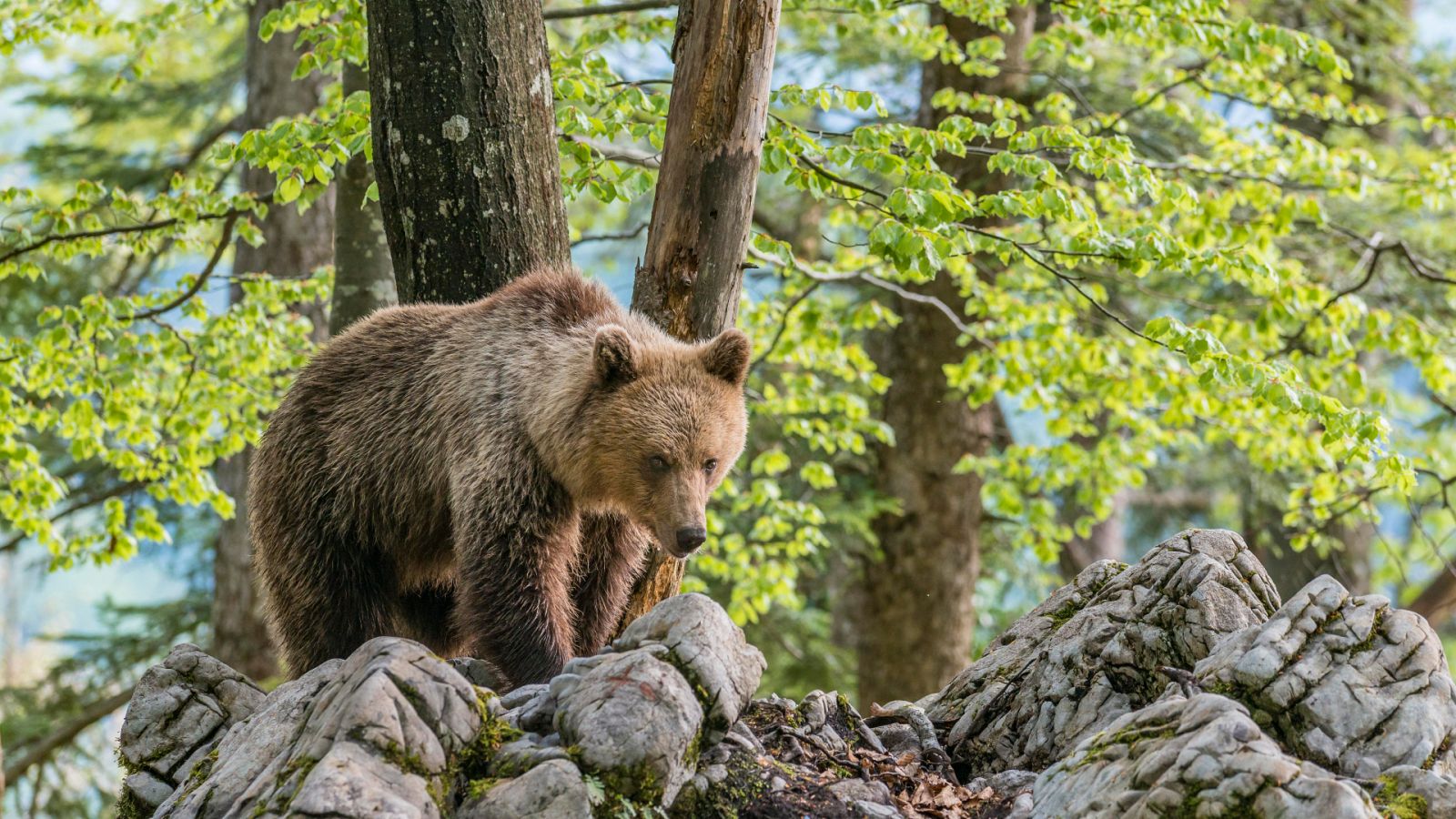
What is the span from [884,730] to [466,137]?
3.04 metres

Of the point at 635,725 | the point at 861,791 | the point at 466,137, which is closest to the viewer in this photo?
the point at 635,725

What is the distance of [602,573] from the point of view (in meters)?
5.64

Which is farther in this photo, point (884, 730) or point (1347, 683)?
point (884, 730)

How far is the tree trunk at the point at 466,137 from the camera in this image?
550 cm

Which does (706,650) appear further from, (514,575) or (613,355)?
(613,355)

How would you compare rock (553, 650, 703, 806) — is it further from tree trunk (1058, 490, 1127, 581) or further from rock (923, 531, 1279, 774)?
tree trunk (1058, 490, 1127, 581)

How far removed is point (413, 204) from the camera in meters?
5.64

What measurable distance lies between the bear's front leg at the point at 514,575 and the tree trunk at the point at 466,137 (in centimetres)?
117

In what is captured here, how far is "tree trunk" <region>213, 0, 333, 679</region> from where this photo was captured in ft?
39.0

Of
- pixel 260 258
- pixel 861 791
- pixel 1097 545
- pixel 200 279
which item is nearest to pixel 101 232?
pixel 200 279

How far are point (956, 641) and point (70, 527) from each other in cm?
791

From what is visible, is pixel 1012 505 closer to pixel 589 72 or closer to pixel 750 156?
pixel 589 72

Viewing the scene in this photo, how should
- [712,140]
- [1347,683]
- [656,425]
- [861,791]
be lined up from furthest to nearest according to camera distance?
1. [712,140]
2. [656,425]
3. [861,791]
4. [1347,683]

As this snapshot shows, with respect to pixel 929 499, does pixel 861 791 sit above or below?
above
